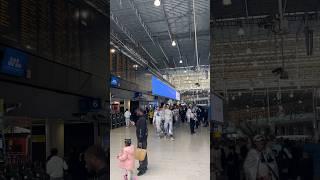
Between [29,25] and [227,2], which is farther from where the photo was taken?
[227,2]

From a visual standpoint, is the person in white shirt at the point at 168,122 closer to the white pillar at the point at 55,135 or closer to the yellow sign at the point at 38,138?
the white pillar at the point at 55,135

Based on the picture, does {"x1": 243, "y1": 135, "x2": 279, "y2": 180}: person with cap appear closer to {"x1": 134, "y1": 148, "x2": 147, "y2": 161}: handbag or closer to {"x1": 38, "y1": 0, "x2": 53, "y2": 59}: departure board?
{"x1": 38, "y1": 0, "x2": 53, "y2": 59}: departure board

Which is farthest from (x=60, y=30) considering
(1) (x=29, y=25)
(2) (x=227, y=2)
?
(2) (x=227, y=2)

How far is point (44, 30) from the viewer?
115 inches

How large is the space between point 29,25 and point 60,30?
0.35 metres

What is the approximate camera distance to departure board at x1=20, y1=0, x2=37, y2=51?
2.69m

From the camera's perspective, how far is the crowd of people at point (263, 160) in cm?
330

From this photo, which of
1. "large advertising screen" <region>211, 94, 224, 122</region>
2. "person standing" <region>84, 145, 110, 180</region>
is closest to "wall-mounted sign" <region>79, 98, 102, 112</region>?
"person standing" <region>84, 145, 110, 180</region>

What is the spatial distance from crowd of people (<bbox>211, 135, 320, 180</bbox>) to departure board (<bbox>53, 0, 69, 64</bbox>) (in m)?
1.41

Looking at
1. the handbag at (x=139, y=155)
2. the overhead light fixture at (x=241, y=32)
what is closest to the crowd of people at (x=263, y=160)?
the overhead light fixture at (x=241, y=32)

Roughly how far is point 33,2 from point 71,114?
0.85 metres

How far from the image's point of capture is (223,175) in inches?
134

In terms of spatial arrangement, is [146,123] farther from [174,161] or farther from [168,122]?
[168,122]

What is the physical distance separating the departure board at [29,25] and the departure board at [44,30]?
5 cm
